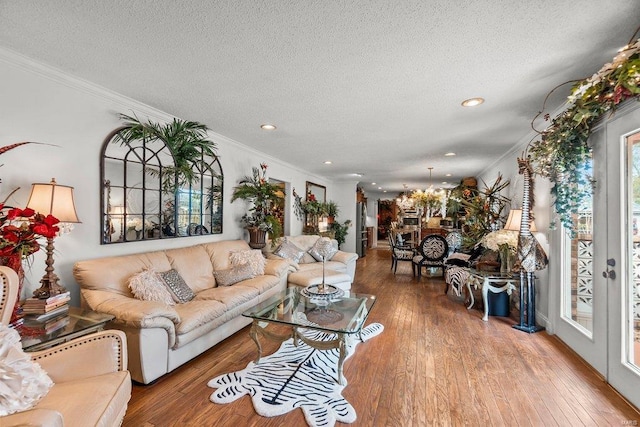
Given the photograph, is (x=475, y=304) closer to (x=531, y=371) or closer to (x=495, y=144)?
(x=531, y=371)

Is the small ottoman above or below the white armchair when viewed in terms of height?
below

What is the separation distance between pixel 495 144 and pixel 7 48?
5252 mm

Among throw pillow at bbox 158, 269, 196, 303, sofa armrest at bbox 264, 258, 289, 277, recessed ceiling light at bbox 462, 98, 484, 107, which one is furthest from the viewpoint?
sofa armrest at bbox 264, 258, 289, 277

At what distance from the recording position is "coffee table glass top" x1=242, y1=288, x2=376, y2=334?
2.32m

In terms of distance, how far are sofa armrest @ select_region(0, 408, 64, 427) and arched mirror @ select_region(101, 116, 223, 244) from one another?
201 centimetres

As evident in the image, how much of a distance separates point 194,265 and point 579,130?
3908 millimetres

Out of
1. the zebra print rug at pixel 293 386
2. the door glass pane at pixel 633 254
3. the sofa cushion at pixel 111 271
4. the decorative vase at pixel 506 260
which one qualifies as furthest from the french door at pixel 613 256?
the sofa cushion at pixel 111 271

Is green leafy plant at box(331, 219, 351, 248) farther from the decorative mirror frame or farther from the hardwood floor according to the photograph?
the hardwood floor

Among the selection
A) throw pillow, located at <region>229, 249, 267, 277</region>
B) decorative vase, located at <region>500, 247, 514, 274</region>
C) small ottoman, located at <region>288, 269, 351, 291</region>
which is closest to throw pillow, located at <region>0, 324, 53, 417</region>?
throw pillow, located at <region>229, 249, 267, 277</region>

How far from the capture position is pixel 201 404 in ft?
6.34

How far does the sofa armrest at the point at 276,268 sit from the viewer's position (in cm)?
384

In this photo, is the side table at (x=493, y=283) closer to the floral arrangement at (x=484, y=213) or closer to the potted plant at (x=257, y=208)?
the floral arrangement at (x=484, y=213)

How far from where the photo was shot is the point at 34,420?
3.05 ft

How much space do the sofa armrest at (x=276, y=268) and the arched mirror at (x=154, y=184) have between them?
97cm
